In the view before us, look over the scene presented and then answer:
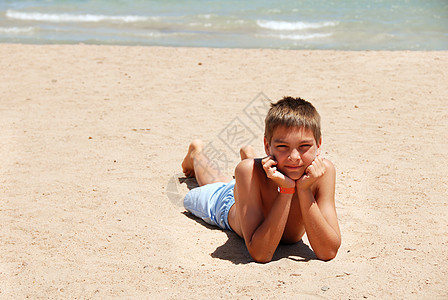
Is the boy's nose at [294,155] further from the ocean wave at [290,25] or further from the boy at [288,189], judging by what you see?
the ocean wave at [290,25]

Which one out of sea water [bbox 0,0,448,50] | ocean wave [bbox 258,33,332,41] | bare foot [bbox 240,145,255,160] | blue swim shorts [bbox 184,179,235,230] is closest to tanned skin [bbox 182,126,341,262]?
blue swim shorts [bbox 184,179,235,230]

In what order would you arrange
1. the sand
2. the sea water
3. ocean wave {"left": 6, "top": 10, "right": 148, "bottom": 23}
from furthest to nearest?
ocean wave {"left": 6, "top": 10, "right": 148, "bottom": 23}, the sea water, the sand

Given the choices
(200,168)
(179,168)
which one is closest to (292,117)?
(200,168)

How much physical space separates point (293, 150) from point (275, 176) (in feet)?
0.68

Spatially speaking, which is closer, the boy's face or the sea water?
the boy's face

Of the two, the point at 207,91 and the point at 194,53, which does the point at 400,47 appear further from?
the point at 207,91

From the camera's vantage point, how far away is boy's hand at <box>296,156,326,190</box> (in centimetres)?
306

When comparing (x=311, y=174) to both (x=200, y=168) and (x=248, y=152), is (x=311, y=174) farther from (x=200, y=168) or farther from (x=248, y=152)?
(x=200, y=168)

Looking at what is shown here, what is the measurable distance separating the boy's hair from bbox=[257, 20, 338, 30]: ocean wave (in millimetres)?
10626

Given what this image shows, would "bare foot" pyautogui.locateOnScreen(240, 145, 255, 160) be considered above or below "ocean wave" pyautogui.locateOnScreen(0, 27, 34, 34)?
below

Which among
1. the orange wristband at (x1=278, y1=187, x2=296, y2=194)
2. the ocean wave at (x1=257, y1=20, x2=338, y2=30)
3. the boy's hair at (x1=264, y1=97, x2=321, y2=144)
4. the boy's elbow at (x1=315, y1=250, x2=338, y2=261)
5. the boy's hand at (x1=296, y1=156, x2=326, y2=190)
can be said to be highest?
the ocean wave at (x1=257, y1=20, x2=338, y2=30)

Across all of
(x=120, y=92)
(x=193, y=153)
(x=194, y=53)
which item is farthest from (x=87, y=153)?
(x=194, y=53)

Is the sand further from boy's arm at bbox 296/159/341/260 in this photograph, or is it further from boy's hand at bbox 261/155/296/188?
boy's hand at bbox 261/155/296/188

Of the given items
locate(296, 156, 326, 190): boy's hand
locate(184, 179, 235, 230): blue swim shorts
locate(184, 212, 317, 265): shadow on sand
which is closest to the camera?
locate(296, 156, 326, 190): boy's hand
